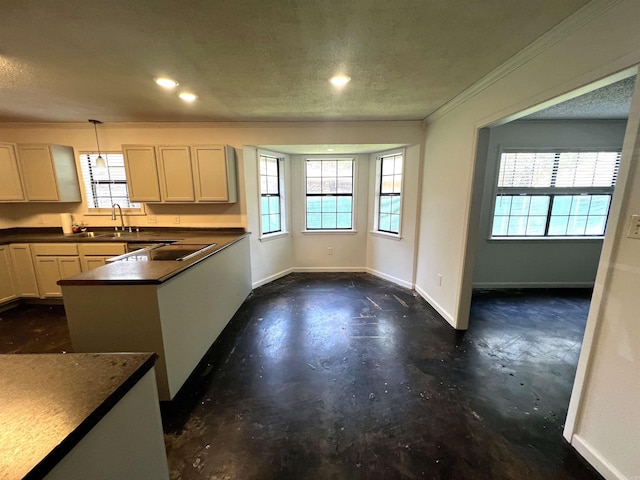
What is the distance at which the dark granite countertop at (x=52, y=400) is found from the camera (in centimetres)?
53

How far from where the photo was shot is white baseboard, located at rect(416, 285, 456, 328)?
2.89m

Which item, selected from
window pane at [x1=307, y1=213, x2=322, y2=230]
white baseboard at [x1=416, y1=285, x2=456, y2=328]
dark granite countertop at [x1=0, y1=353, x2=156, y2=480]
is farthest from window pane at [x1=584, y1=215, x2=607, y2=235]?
dark granite countertop at [x1=0, y1=353, x2=156, y2=480]

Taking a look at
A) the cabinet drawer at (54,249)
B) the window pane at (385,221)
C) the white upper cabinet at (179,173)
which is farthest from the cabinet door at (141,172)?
the window pane at (385,221)

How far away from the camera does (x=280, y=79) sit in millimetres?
2221

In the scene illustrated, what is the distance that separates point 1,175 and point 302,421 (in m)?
4.84

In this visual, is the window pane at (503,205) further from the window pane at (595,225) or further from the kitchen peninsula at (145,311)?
the kitchen peninsula at (145,311)

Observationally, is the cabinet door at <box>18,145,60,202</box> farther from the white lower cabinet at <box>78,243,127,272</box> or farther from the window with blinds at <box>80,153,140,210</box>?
the white lower cabinet at <box>78,243,127,272</box>

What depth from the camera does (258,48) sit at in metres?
1.75

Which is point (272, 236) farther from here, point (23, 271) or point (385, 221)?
point (23, 271)

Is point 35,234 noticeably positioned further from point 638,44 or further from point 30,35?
point 638,44

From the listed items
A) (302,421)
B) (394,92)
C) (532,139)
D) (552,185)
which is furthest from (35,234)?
(552,185)

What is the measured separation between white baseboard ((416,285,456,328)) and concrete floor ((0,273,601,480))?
0.09 m

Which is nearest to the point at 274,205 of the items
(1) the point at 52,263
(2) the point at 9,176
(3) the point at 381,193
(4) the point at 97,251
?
(3) the point at 381,193

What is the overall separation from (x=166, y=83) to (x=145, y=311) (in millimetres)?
1973
